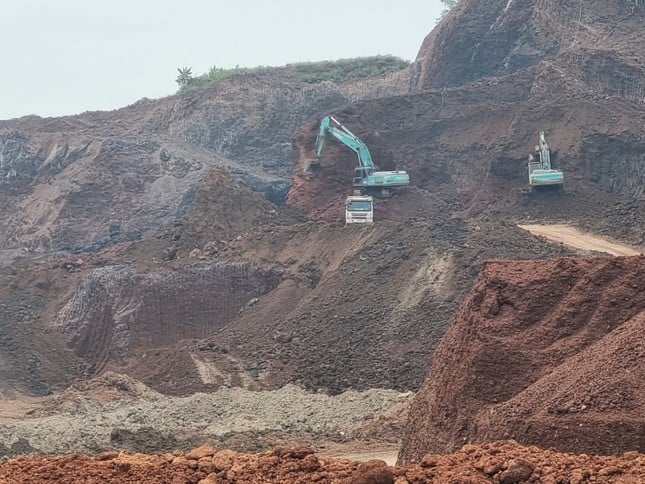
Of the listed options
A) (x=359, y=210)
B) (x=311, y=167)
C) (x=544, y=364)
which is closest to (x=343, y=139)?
(x=311, y=167)

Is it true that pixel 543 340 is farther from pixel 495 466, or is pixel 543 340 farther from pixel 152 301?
pixel 152 301

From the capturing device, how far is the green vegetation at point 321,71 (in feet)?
253

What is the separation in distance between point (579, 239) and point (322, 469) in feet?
104

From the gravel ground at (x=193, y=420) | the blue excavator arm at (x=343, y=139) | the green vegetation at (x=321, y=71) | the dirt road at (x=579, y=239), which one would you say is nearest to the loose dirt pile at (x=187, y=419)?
the gravel ground at (x=193, y=420)

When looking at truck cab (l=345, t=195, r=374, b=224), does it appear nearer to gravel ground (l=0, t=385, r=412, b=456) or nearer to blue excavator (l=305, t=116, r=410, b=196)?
blue excavator (l=305, t=116, r=410, b=196)

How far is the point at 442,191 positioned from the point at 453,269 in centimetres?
2193

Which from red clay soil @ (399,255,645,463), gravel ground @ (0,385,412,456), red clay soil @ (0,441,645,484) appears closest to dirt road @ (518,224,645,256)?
gravel ground @ (0,385,412,456)

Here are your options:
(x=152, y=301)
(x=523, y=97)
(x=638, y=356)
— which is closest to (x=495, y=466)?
(x=638, y=356)

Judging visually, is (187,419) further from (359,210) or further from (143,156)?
(143,156)

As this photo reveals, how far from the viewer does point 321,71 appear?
259 ft

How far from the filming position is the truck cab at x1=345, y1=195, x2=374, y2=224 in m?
44.3

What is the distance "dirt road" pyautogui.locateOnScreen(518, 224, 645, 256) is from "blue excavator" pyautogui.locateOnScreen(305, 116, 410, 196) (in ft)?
21.6

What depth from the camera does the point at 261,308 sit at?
125 ft

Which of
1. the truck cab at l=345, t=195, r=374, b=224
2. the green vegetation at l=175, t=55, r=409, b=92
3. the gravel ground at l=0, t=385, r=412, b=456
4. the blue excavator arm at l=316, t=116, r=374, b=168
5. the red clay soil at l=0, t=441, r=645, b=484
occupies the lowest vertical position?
the gravel ground at l=0, t=385, r=412, b=456
